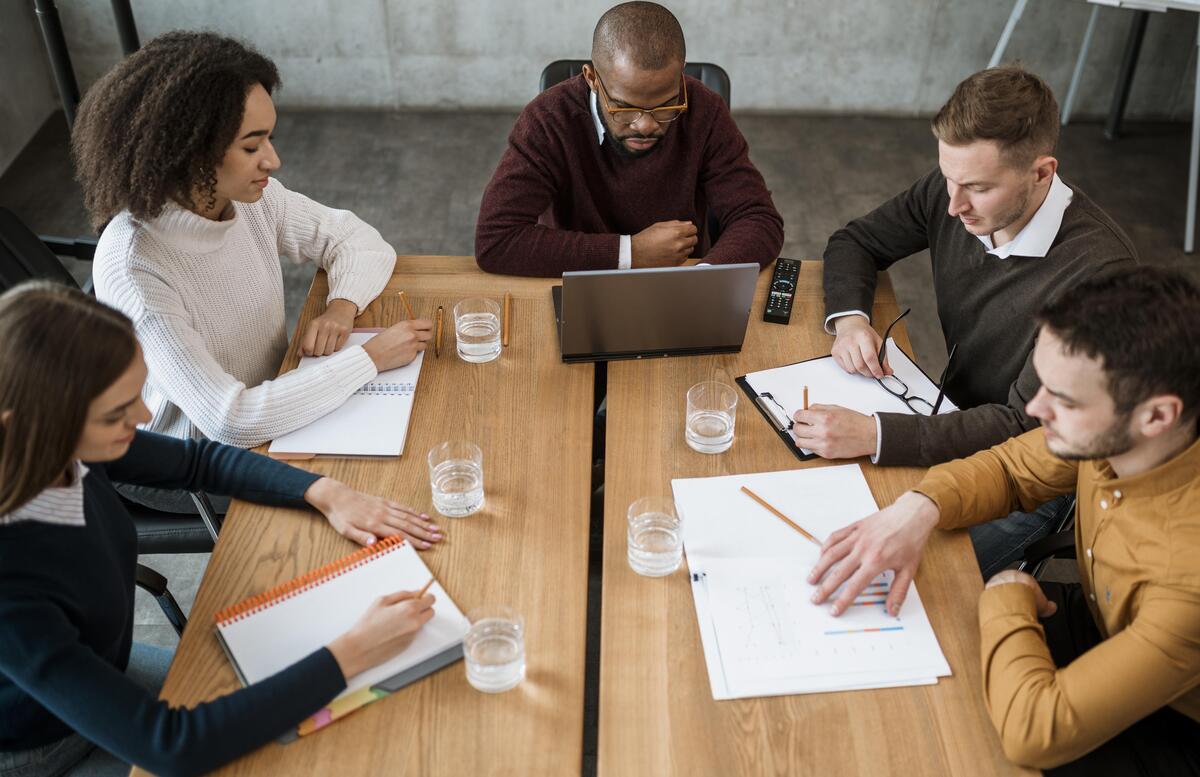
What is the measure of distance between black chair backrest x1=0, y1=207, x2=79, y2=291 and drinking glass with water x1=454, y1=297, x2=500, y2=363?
728mm

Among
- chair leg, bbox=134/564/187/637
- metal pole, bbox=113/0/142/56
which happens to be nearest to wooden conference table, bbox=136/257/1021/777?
chair leg, bbox=134/564/187/637

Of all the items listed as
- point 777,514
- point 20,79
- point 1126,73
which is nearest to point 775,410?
point 777,514

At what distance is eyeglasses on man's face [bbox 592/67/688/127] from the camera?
2029 millimetres

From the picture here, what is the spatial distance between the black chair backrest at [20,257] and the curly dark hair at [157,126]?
24cm

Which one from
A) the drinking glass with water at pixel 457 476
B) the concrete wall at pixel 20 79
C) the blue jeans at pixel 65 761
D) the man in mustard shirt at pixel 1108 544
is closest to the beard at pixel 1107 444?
the man in mustard shirt at pixel 1108 544

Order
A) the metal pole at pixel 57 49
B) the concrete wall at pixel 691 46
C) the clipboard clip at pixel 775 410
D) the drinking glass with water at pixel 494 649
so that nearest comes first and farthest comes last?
the drinking glass with water at pixel 494 649, the clipboard clip at pixel 775 410, the metal pole at pixel 57 49, the concrete wall at pixel 691 46

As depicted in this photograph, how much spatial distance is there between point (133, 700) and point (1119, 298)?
4.49 feet

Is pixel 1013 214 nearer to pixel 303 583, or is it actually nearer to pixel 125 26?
pixel 303 583

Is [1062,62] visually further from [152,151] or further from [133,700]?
[133,700]

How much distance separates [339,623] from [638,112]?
3.96 feet

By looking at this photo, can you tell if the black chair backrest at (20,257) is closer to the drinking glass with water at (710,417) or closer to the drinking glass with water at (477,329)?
the drinking glass with water at (477,329)

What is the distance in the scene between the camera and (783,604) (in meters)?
1.41

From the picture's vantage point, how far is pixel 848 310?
1.95 meters

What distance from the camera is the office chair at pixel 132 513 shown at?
1.83 meters
